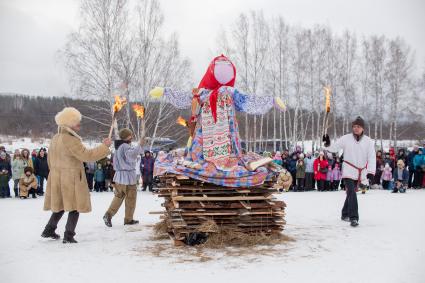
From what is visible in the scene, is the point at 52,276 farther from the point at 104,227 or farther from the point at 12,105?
the point at 12,105

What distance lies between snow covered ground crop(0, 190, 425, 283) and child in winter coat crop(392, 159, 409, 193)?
7498 millimetres

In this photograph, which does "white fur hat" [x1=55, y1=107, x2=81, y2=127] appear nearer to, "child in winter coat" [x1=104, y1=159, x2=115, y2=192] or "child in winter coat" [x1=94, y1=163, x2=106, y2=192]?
"child in winter coat" [x1=94, y1=163, x2=106, y2=192]

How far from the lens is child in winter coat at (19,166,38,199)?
547 inches

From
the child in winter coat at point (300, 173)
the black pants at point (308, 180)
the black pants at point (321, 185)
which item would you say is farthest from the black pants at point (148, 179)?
the black pants at point (321, 185)

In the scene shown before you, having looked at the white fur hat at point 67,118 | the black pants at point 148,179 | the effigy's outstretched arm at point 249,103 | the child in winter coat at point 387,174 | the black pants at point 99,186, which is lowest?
the black pants at point 99,186

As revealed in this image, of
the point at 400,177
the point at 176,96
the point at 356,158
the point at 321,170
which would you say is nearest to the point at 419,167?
the point at 400,177

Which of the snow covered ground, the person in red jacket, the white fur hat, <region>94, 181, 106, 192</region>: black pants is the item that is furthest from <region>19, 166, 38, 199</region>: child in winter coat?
the person in red jacket

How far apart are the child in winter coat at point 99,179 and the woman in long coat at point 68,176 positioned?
10050mm

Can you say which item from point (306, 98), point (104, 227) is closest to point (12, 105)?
point (306, 98)

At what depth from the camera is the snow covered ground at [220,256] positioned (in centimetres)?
453

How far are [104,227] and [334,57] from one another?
2583 centimetres

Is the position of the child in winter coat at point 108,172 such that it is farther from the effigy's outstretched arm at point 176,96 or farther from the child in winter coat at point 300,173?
the effigy's outstretched arm at point 176,96

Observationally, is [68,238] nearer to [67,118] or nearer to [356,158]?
[67,118]

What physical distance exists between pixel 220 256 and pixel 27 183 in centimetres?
1056
